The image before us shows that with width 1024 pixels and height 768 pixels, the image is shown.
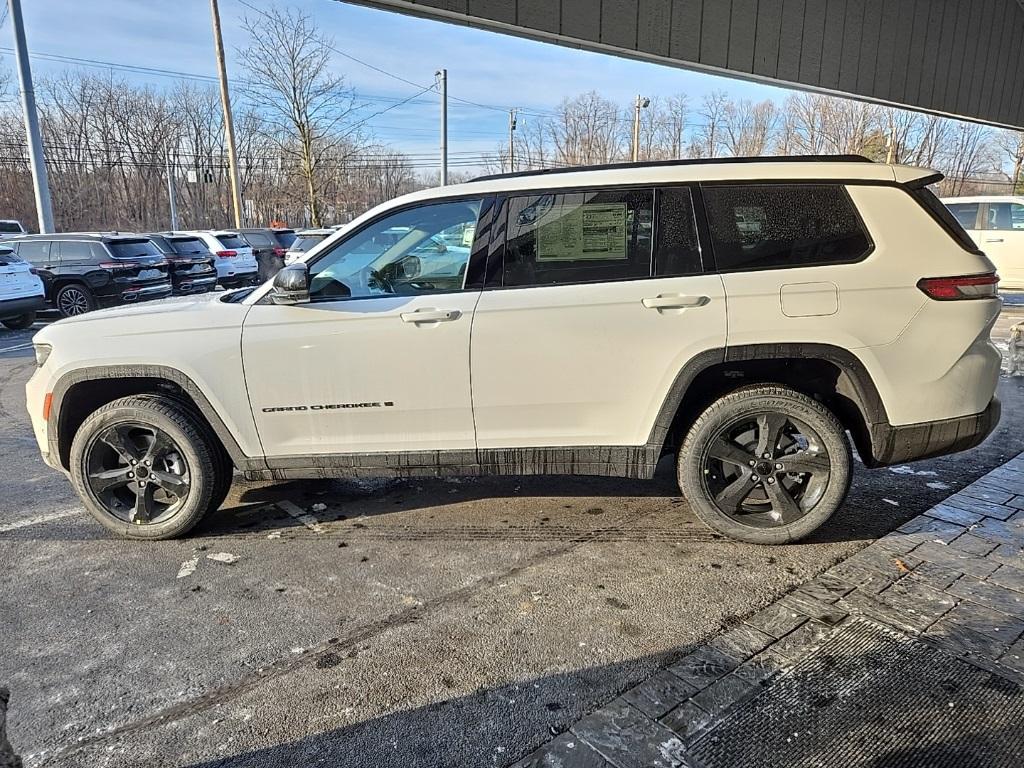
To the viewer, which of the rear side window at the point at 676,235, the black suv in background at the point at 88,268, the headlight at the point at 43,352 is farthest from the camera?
the black suv in background at the point at 88,268

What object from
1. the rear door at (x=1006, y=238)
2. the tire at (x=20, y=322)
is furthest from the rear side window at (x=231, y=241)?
the rear door at (x=1006, y=238)

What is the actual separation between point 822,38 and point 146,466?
9.45 meters

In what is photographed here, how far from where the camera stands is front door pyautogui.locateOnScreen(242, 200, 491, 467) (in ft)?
11.2

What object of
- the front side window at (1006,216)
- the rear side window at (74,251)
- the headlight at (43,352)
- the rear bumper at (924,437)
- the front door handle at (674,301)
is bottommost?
the rear bumper at (924,437)

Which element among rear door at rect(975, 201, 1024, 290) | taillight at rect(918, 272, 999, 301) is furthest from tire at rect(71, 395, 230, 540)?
rear door at rect(975, 201, 1024, 290)

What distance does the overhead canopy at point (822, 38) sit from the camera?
632 centimetres

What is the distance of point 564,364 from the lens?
3.38 meters

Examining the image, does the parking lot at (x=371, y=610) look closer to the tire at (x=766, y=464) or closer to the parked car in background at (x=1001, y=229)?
the tire at (x=766, y=464)

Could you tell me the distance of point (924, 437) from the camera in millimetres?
3400

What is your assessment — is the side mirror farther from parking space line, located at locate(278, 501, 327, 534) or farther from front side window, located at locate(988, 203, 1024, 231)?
front side window, located at locate(988, 203, 1024, 231)

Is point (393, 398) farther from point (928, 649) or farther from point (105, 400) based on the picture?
point (928, 649)

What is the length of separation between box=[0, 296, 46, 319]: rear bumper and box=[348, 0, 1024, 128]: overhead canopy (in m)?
8.90

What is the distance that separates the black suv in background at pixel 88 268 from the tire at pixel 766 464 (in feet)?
41.4

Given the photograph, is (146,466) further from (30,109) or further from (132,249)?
(30,109)
